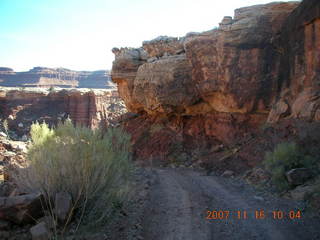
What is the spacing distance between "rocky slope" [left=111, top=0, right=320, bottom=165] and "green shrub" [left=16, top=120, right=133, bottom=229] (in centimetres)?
673

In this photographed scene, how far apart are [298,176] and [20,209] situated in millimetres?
5944

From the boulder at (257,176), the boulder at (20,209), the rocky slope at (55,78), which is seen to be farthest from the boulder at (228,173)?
the rocky slope at (55,78)

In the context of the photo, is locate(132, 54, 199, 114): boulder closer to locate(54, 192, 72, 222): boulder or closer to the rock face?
locate(54, 192, 72, 222): boulder

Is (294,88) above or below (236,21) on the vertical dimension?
below

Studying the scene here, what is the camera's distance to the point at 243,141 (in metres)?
12.9

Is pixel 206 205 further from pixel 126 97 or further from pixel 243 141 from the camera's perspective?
pixel 126 97

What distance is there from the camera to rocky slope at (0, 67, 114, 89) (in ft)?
273

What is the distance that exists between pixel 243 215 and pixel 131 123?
16.7 m

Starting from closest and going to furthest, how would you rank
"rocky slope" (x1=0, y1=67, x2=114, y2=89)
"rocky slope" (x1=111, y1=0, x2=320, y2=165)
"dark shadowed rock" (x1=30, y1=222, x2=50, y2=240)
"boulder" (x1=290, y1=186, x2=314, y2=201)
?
"dark shadowed rock" (x1=30, y1=222, x2=50, y2=240), "boulder" (x1=290, y1=186, x2=314, y2=201), "rocky slope" (x1=111, y1=0, x2=320, y2=165), "rocky slope" (x1=0, y1=67, x2=114, y2=89)

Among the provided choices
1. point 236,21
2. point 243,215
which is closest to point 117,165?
point 243,215

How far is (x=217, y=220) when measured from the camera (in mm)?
5305
